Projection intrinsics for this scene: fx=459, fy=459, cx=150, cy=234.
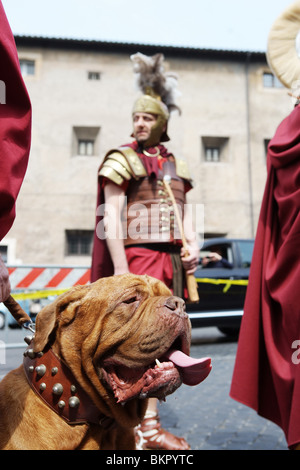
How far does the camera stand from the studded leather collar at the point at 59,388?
1401mm

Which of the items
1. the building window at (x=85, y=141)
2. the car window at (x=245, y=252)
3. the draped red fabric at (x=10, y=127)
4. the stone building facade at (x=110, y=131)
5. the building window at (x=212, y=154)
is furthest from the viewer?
the building window at (x=212, y=154)

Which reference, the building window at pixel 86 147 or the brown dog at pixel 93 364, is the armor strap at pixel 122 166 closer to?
the brown dog at pixel 93 364

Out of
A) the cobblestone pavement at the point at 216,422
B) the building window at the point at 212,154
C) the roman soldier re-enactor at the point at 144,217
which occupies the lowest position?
the cobblestone pavement at the point at 216,422

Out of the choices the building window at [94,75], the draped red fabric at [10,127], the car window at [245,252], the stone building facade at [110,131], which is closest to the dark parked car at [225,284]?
the car window at [245,252]

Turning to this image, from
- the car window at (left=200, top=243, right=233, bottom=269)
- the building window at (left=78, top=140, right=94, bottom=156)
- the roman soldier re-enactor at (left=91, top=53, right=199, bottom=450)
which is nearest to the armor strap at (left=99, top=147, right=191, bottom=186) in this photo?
the roman soldier re-enactor at (left=91, top=53, right=199, bottom=450)

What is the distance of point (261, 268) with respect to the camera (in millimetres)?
2398

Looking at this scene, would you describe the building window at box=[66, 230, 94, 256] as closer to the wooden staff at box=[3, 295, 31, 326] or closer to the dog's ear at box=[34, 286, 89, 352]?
the wooden staff at box=[3, 295, 31, 326]

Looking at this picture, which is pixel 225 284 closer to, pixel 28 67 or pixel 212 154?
pixel 212 154

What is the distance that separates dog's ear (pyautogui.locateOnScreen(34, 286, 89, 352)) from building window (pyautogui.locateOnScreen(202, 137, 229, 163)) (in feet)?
56.3

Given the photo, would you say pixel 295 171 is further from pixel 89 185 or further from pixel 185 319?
pixel 89 185

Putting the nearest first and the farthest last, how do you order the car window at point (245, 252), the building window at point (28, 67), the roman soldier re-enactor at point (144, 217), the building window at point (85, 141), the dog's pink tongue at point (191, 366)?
the dog's pink tongue at point (191, 366) → the roman soldier re-enactor at point (144, 217) → the car window at point (245, 252) → the building window at point (28, 67) → the building window at point (85, 141)

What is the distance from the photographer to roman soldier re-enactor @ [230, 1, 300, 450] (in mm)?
2117

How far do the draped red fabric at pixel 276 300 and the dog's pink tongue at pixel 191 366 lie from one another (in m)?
0.77

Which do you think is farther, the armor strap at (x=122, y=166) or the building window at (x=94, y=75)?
the building window at (x=94, y=75)
